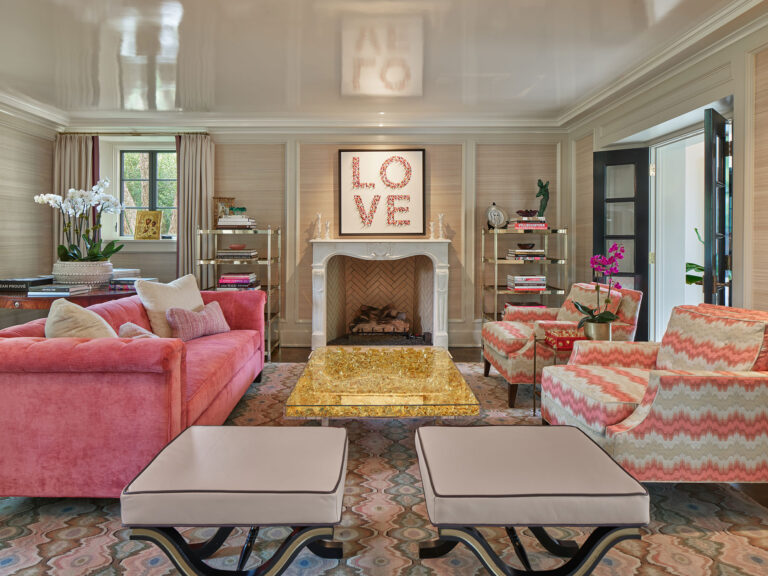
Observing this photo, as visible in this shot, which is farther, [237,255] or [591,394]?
[237,255]

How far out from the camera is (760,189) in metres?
3.21

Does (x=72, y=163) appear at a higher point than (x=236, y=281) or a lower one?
higher

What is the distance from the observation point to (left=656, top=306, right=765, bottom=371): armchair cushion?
2293 millimetres

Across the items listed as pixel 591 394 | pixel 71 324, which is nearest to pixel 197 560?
pixel 71 324

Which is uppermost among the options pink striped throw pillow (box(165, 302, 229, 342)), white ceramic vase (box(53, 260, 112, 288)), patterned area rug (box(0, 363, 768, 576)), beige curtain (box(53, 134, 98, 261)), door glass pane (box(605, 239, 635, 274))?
beige curtain (box(53, 134, 98, 261))

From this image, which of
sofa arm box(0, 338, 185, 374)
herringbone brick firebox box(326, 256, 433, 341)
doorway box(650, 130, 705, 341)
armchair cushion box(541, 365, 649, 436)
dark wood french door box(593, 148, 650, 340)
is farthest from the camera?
herringbone brick firebox box(326, 256, 433, 341)

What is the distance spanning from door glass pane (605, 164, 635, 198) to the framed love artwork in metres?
1.88

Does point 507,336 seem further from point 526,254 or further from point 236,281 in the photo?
point 236,281

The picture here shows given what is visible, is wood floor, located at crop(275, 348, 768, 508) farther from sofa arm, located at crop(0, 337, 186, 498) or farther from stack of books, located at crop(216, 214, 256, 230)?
sofa arm, located at crop(0, 337, 186, 498)

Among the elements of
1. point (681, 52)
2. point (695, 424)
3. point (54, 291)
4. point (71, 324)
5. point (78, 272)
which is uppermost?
point (681, 52)

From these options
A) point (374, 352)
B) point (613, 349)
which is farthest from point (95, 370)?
point (613, 349)

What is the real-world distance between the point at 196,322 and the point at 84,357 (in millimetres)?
1737

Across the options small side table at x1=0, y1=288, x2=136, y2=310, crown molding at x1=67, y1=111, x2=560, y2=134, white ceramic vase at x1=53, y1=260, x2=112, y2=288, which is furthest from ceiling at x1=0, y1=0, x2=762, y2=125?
small side table at x1=0, y1=288, x2=136, y2=310

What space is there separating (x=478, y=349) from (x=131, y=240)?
161 inches
